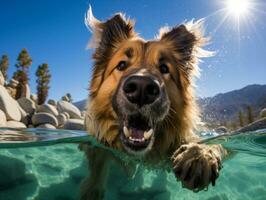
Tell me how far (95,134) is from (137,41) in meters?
2.02

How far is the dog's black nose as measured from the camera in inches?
165

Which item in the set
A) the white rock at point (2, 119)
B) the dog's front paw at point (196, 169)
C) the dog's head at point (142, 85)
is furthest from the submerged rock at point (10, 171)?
the white rock at point (2, 119)

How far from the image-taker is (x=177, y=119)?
5.68 meters

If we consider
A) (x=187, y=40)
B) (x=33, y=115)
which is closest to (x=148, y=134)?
(x=187, y=40)

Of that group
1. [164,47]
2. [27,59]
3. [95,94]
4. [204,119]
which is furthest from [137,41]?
[27,59]

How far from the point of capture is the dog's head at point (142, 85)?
461 centimetres

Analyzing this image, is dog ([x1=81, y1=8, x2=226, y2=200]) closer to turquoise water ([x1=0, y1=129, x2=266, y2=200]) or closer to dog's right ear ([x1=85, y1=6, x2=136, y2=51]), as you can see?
dog's right ear ([x1=85, y1=6, x2=136, y2=51])

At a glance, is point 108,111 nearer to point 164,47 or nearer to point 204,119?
Result: point 164,47

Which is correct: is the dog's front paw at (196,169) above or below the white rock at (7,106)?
below

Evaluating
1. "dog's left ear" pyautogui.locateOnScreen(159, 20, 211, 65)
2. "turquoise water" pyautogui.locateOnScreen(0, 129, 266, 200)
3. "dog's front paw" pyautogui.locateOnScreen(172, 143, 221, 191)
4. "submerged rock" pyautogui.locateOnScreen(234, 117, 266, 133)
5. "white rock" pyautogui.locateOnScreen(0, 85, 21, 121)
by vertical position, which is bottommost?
"turquoise water" pyautogui.locateOnScreen(0, 129, 266, 200)

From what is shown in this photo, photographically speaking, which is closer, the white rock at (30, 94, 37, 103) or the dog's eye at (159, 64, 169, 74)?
the dog's eye at (159, 64, 169, 74)

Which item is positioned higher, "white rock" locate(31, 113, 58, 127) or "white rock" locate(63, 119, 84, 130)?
"white rock" locate(31, 113, 58, 127)

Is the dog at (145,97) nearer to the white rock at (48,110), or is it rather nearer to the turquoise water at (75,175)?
the turquoise water at (75,175)

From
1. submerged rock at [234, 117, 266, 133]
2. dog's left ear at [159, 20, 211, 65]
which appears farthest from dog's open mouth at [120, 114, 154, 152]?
submerged rock at [234, 117, 266, 133]
